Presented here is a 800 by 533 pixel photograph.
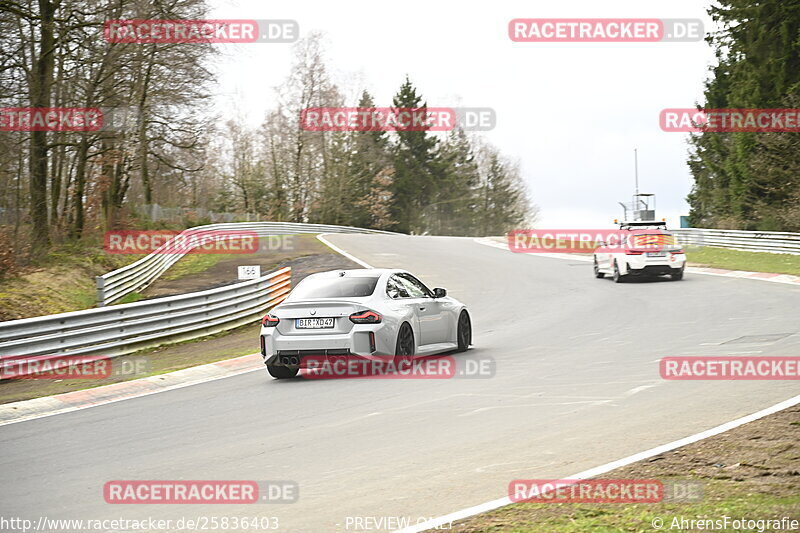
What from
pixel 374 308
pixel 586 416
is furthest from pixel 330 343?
pixel 586 416

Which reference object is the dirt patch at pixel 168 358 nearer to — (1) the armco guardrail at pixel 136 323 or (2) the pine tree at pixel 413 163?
(1) the armco guardrail at pixel 136 323

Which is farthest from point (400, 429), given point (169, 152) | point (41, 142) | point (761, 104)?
point (761, 104)

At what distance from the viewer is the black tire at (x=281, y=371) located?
1257 centimetres

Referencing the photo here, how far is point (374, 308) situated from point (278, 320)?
133 cm

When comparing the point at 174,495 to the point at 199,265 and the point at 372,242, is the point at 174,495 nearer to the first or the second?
the point at 199,265

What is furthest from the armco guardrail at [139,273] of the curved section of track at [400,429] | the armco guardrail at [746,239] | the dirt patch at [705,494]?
the armco guardrail at [746,239]

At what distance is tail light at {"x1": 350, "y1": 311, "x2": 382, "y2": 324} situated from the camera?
11906 millimetres

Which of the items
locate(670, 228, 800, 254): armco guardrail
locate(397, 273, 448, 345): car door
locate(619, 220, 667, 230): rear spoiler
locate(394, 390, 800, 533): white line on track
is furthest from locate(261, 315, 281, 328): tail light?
locate(670, 228, 800, 254): armco guardrail

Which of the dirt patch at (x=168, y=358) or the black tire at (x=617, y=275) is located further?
the black tire at (x=617, y=275)

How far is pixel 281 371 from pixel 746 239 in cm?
3177

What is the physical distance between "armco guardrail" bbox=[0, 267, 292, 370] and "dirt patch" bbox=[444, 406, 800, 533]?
10.9 m

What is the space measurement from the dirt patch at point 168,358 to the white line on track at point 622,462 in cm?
846

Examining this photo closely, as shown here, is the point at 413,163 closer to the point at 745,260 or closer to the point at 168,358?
the point at 745,260

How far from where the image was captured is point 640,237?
2673 cm
